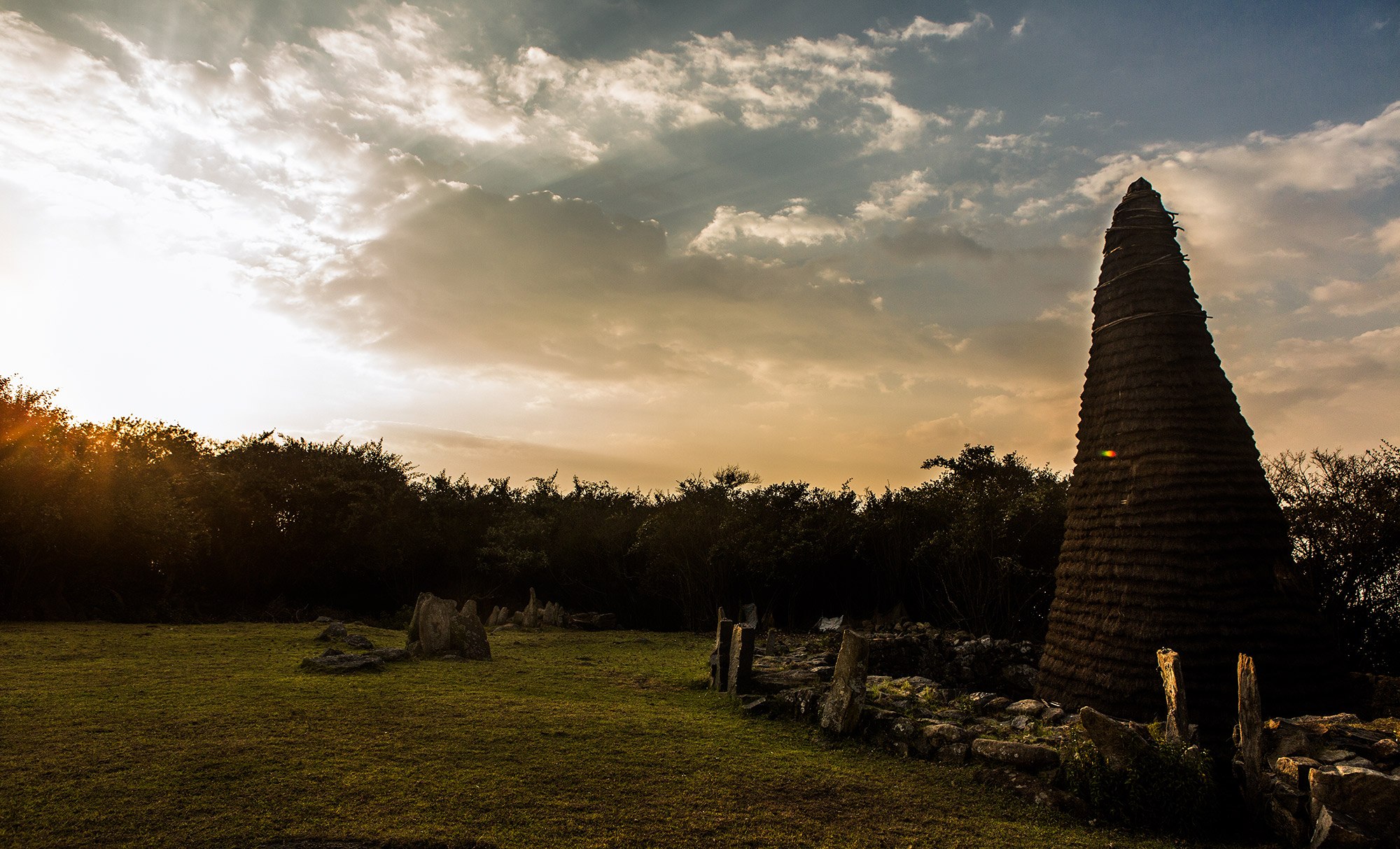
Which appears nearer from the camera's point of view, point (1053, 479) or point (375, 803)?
point (375, 803)

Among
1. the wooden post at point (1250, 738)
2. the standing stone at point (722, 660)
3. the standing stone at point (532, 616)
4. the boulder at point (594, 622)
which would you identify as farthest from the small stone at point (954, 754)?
the boulder at point (594, 622)

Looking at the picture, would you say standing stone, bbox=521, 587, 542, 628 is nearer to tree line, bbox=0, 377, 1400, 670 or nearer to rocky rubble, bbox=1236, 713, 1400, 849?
tree line, bbox=0, 377, 1400, 670

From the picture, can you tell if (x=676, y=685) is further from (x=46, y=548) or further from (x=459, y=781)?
(x=46, y=548)

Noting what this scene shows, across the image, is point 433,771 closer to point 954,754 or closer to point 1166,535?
point 954,754

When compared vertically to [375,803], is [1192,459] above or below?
above

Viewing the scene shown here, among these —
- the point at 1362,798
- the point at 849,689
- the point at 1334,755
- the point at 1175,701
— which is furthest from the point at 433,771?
the point at 1334,755

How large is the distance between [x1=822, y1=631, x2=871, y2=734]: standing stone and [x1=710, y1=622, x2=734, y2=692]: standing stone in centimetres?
249

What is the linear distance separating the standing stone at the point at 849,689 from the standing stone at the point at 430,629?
7.22 metres

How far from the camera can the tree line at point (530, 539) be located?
40.0 ft

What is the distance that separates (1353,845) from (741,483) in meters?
18.2

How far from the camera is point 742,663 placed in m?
10.6

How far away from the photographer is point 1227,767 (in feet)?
22.7

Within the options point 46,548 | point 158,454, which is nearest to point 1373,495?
point 46,548

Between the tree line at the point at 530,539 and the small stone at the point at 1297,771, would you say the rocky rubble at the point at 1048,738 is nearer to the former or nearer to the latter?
the small stone at the point at 1297,771
